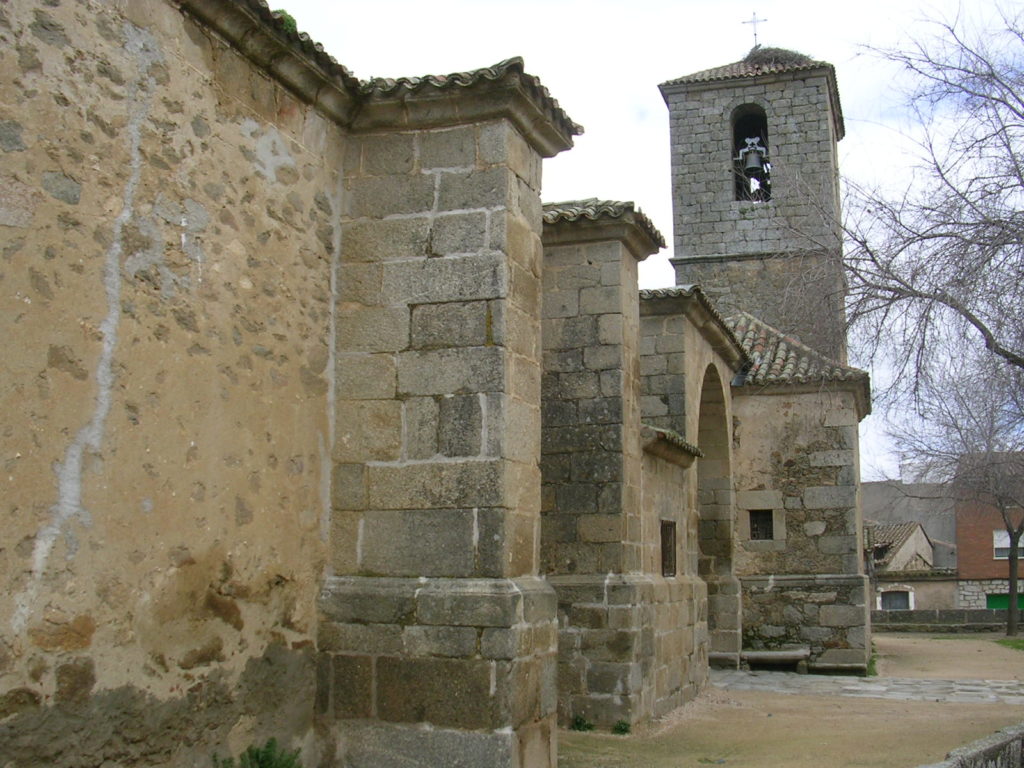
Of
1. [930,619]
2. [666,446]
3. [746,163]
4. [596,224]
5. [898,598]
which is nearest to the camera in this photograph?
[596,224]

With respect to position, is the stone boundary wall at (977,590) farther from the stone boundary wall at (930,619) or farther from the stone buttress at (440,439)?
the stone buttress at (440,439)

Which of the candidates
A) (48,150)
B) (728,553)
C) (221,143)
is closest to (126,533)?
(48,150)

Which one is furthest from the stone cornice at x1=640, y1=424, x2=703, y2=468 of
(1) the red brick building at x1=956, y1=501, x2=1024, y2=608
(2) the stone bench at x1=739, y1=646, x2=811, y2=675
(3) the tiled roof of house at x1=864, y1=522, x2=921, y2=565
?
(1) the red brick building at x1=956, y1=501, x2=1024, y2=608

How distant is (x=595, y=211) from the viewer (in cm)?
873

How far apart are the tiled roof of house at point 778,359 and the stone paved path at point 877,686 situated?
3777 mm

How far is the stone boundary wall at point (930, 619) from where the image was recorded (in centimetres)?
2792

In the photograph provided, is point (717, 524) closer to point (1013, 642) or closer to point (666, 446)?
point (666, 446)

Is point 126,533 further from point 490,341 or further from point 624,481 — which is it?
point 624,481

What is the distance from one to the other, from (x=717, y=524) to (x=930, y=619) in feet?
60.9

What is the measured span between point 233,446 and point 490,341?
4.40 ft

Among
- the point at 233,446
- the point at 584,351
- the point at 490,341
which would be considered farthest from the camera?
the point at 584,351

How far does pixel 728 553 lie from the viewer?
13.0 metres

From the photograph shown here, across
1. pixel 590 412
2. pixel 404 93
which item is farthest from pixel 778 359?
pixel 404 93

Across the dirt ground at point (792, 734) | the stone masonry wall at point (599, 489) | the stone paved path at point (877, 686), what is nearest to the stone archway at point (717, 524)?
the stone paved path at point (877, 686)
